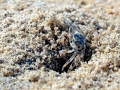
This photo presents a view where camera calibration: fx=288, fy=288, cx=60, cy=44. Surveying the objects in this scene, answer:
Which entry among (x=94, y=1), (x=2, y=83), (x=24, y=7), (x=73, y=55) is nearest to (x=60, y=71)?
(x=73, y=55)

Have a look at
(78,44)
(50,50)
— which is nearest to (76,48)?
(78,44)

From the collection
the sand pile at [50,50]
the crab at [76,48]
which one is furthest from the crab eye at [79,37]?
the sand pile at [50,50]

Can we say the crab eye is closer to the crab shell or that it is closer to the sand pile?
the crab shell

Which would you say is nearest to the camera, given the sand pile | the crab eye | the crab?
the sand pile

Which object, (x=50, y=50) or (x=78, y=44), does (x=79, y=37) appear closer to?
(x=78, y=44)

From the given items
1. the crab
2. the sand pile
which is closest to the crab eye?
the crab

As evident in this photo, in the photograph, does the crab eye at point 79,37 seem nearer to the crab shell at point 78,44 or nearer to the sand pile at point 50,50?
the crab shell at point 78,44

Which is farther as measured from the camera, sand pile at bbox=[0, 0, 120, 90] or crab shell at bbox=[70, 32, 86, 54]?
crab shell at bbox=[70, 32, 86, 54]

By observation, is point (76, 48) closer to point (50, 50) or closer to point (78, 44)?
point (78, 44)
